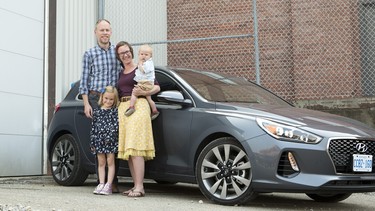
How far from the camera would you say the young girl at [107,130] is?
6.66 metres

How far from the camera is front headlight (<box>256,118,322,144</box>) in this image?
5.69m

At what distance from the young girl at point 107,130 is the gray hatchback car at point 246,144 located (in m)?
0.43

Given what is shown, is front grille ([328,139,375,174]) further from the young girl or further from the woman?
the young girl

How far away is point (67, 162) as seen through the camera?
783 centimetres

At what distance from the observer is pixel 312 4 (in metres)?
12.6

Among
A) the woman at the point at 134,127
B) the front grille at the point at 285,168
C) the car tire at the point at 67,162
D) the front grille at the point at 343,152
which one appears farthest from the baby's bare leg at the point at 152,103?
the front grille at the point at 343,152

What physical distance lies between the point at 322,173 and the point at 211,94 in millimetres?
1652

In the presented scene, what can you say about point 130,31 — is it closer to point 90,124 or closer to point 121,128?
point 90,124

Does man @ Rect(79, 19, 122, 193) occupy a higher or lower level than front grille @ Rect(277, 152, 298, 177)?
higher

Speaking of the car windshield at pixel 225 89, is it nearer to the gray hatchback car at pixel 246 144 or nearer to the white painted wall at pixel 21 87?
the gray hatchback car at pixel 246 144

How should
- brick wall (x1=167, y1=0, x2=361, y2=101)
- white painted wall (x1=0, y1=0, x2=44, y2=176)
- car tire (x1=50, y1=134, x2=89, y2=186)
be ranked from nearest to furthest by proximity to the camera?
car tire (x1=50, y1=134, x2=89, y2=186)
white painted wall (x1=0, y1=0, x2=44, y2=176)
brick wall (x1=167, y1=0, x2=361, y2=101)

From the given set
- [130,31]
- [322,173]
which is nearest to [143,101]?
[322,173]

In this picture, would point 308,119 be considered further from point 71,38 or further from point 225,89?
point 71,38

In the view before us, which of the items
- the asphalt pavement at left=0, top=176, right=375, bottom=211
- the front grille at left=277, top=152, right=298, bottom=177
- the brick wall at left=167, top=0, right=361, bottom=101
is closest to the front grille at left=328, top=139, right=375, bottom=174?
the front grille at left=277, top=152, right=298, bottom=177
